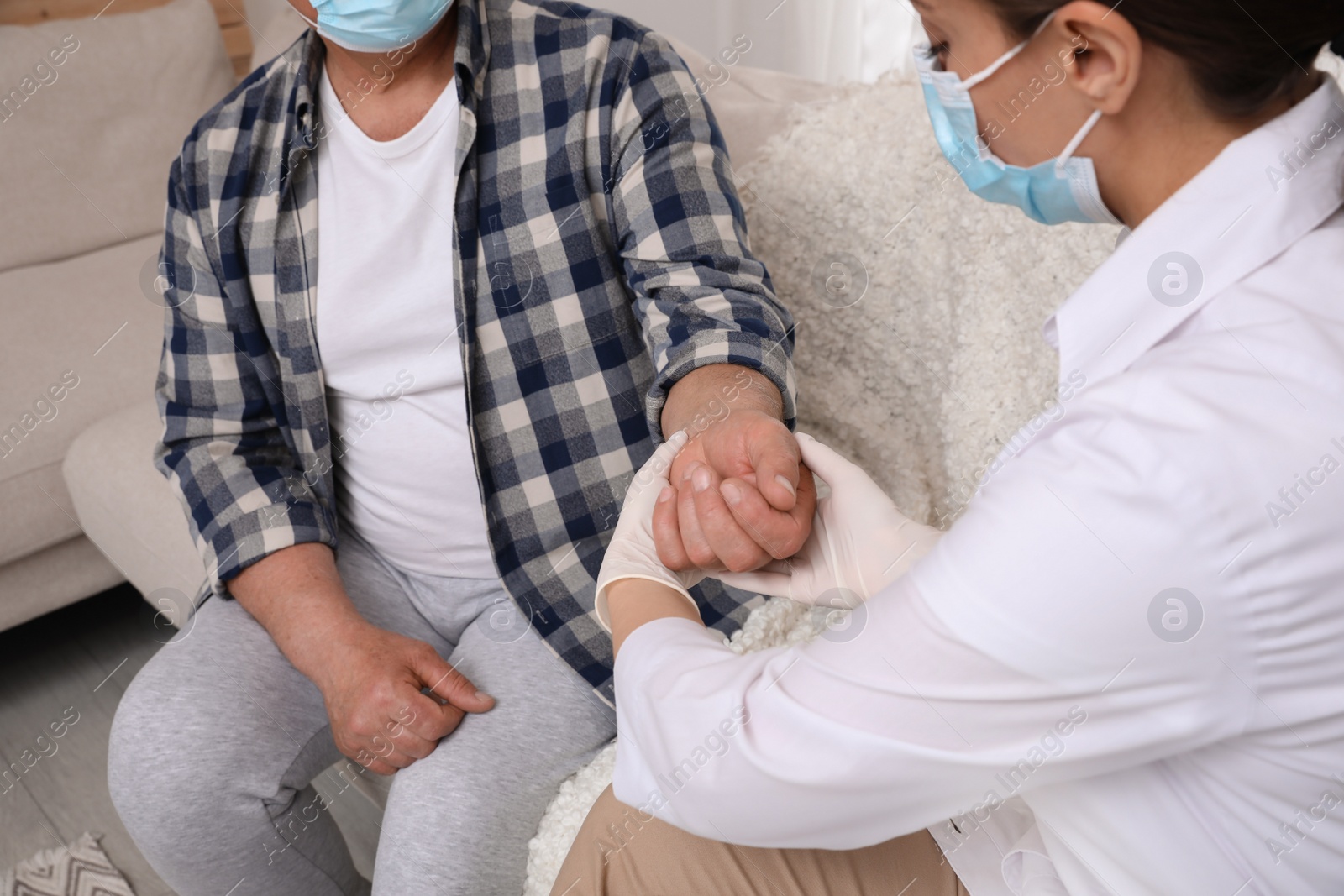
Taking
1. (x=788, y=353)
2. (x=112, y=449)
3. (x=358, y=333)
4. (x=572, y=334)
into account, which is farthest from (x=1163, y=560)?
(x=112, y=449)

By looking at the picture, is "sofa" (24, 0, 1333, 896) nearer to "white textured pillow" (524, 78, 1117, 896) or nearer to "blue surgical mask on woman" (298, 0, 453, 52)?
"white textured pillow" (524, 78, 1117, 896)

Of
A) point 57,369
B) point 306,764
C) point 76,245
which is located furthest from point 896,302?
point 76,245

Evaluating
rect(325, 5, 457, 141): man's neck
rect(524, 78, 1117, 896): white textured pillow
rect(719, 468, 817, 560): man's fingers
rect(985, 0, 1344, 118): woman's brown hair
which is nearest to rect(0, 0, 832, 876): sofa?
rect(524, 78, 1117, 896): white textured pillow

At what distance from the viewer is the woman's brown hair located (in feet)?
1.71

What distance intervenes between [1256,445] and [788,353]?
1.91ft

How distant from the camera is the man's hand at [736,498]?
776 millimetres

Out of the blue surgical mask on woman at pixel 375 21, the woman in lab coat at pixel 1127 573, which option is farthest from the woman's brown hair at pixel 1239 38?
the blue surgical mask on woman at pixel 375 21

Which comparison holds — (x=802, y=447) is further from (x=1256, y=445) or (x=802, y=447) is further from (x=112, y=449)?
(x=112, y=449)

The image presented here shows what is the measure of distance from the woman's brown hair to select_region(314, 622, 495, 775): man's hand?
2.46 feet

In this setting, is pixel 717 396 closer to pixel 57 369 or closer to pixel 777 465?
pixel 777 465

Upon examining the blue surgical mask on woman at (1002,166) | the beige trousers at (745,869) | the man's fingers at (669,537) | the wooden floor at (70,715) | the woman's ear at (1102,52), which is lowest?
the wooden floor at (70,715)

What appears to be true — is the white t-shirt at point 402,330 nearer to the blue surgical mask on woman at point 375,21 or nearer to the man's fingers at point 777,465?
the blue surgical mask on woman at point 375,21

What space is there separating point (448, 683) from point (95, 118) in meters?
1.87

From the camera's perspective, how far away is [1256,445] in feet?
1.50
